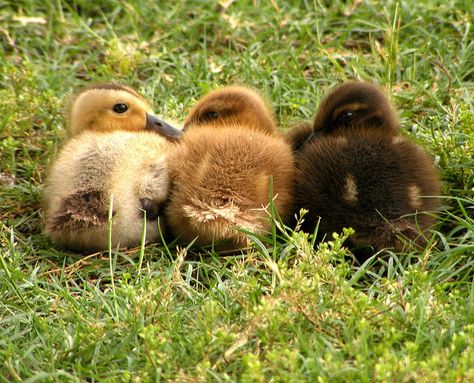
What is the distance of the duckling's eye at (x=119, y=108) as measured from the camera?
175 inches

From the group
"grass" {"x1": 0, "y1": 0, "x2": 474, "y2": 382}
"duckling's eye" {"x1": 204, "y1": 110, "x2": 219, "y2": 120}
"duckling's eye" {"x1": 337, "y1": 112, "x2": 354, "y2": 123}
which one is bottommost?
"grass" {"x1": 0, "y1": 0, "x2": 474, "y2": 382}

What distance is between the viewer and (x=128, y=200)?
399cm

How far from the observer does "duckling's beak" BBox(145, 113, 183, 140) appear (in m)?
4.38

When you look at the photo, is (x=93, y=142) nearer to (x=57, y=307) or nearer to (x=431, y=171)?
(x=57, y=307)

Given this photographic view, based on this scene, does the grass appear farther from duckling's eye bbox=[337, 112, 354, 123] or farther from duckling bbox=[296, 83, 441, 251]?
duckling's eye bbox=[337, 112, 354, 123]

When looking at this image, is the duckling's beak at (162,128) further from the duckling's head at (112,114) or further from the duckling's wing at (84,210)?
the duckling's wing at (84,210)

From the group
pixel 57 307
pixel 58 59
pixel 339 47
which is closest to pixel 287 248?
pixel 57 307

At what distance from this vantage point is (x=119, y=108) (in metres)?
4.45

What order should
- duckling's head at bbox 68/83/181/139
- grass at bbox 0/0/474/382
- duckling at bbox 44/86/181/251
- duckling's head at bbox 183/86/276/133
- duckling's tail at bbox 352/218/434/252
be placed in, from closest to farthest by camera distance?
grass at bbox 0/0/474/382, duckling's tail at bbox 352/218/434/252, duckling at bbox 44/86/181/251, duckling's head at bbox 183/86/276/133, duckling's head at bbox 68/83/181/139

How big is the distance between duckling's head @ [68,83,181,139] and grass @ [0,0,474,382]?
389mm

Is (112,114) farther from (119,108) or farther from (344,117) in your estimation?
(344,117)

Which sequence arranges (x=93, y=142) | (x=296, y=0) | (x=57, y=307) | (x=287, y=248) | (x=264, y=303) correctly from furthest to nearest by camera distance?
(x=296, y=0) < (x=93, y=142) < (x=287, y=248) < (x=57, y=307) < (x=264, y=303)

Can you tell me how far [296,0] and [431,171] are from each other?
8.15 feet

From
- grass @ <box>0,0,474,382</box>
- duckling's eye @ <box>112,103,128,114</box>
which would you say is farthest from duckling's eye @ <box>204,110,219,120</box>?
grass @ <box>0,0,474,382</box>
